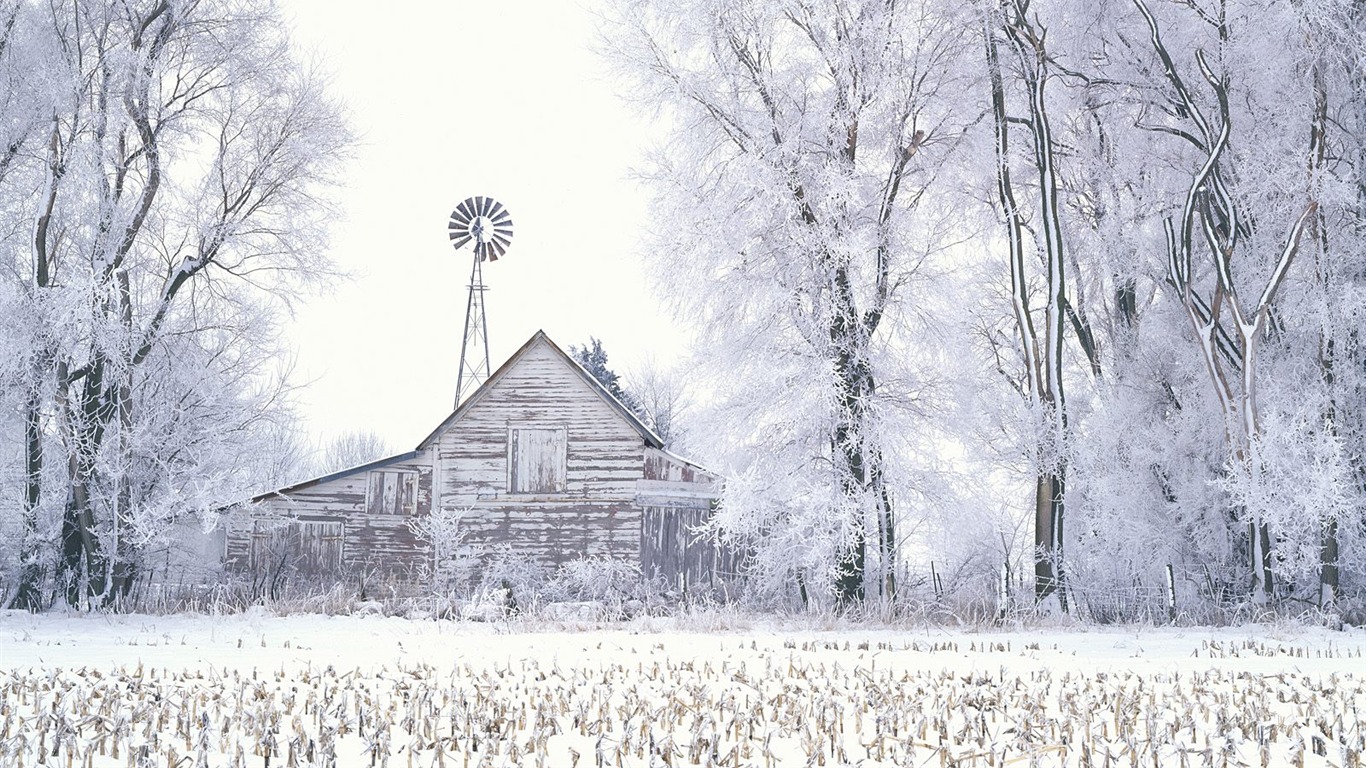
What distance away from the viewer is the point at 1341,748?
491cm

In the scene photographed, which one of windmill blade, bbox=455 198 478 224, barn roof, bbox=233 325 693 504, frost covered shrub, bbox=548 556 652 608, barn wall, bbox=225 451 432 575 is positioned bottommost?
frost covered shrub, bbox=548 556 652 608

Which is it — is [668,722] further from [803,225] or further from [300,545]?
[300,545]

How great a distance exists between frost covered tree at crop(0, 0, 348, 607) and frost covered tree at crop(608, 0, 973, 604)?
778cm

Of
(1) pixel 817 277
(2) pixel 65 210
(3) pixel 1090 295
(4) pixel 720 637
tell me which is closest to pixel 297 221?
(2) pixel 65 210

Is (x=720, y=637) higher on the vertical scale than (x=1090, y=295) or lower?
lower

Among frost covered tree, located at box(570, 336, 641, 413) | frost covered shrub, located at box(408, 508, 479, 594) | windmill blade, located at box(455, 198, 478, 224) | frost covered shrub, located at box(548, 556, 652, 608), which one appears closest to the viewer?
frost covered shrub, located at box(548, 556, 652, 608)

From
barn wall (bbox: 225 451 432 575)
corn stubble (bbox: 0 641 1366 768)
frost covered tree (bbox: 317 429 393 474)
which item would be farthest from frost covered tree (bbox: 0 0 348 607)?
frost covered tree (bbox: 317 429 393 474)

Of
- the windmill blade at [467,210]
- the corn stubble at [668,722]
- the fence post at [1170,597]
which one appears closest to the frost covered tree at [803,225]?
the fence post at [1170,597]

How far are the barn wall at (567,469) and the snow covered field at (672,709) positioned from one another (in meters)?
13.5

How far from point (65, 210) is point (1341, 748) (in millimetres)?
20648

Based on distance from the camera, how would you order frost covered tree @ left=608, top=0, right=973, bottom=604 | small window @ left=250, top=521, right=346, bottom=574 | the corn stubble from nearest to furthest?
the corn stubble < frost covered tree @ left=608, top=0, right=973, bottom=604 < small window @ left=250, top=521, right=346, bottom=574

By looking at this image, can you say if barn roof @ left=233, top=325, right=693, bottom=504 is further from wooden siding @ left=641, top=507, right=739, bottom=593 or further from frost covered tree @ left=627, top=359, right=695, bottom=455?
frost covered tree @ left=627, top=359, right=695, bottom=455

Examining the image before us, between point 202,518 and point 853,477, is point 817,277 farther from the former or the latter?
point 202,518

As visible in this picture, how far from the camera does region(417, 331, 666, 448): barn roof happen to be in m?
25.0
